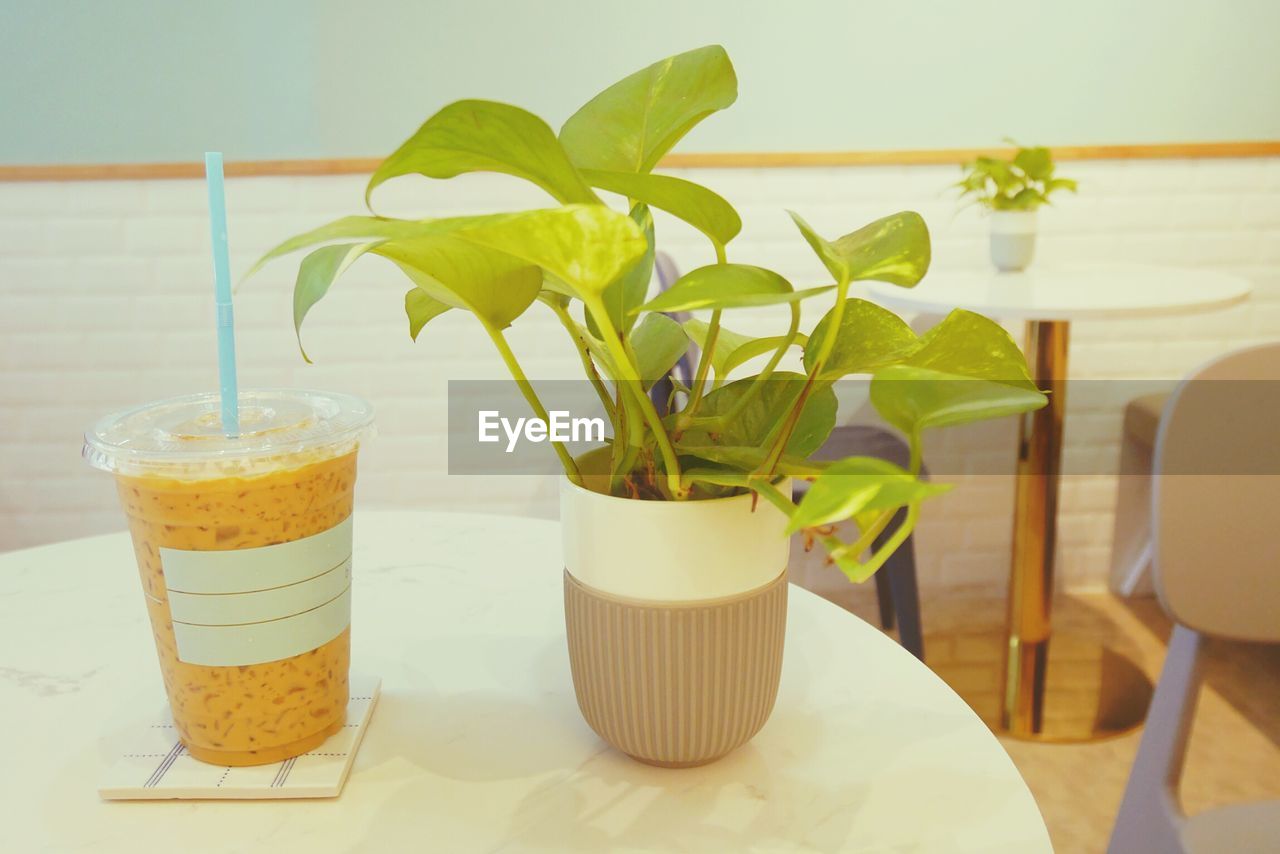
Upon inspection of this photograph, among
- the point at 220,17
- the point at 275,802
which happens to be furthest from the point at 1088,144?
the point at 275,802

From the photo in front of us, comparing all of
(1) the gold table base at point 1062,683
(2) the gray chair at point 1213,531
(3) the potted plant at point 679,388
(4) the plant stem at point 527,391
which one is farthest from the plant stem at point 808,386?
(1) the gold table base at point 1062,683

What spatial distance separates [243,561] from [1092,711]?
1.81m

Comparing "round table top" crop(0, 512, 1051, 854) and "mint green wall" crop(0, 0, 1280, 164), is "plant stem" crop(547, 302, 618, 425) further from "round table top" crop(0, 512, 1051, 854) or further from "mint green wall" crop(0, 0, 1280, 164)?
"mint green wall" crop(0, 0, 1280, 164)

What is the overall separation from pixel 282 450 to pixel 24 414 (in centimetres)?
221

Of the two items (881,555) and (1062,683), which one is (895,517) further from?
(881,555)

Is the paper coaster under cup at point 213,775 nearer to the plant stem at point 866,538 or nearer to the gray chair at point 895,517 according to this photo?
the plant stem at point 866,538

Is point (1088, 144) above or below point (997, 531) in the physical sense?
above

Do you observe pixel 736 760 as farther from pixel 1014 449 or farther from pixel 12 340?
pixel 12 340

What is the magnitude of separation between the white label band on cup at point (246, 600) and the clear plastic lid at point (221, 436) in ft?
0.16

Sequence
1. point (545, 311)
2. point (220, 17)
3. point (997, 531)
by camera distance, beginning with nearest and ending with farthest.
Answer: point (220, 17), point (545, 311), point (997, 531)

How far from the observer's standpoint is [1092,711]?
1.93m

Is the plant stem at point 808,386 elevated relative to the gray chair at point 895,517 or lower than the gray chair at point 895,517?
A: elevated

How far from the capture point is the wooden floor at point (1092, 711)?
1.67 meters

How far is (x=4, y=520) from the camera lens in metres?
2.43
